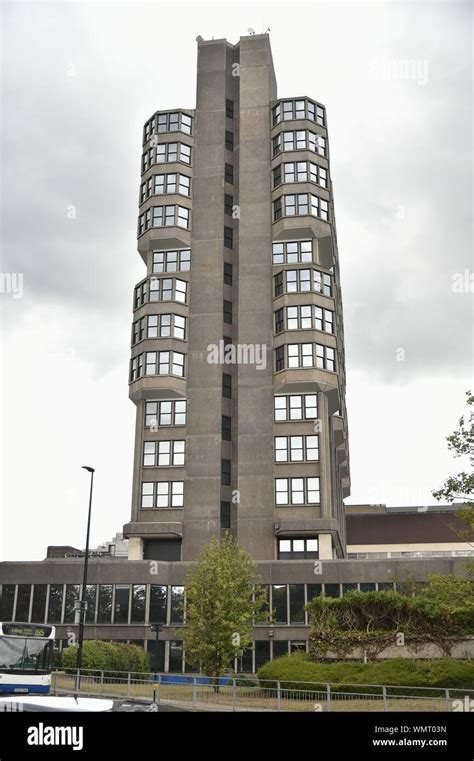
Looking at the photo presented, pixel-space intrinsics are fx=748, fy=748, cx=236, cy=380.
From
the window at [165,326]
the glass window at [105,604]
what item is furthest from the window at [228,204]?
the glass window at [105,604]

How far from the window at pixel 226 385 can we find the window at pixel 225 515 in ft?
30.0

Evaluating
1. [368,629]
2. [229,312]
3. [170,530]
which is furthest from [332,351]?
[368,629]

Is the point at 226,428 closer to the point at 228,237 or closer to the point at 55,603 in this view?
the point at 228,237

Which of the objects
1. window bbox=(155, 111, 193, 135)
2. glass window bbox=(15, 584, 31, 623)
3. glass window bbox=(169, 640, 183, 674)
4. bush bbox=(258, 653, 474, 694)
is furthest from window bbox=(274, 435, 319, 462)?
window bbox=(155, 111, 193, 135)

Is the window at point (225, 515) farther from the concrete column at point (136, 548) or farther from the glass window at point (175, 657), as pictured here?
the glass window at point (175, 657)

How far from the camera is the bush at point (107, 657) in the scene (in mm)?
39219

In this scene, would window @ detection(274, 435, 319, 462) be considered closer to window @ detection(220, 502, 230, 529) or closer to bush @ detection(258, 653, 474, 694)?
window @ detection(220, 502, 230, 529)

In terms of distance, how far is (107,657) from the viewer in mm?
40625

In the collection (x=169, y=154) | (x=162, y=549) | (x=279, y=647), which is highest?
(x=169, y=154)

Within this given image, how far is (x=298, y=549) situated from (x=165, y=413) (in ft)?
51.1

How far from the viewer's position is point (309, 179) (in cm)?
6625

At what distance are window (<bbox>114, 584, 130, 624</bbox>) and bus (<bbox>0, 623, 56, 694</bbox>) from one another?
25789 mm

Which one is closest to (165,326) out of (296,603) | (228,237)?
(228,237)
